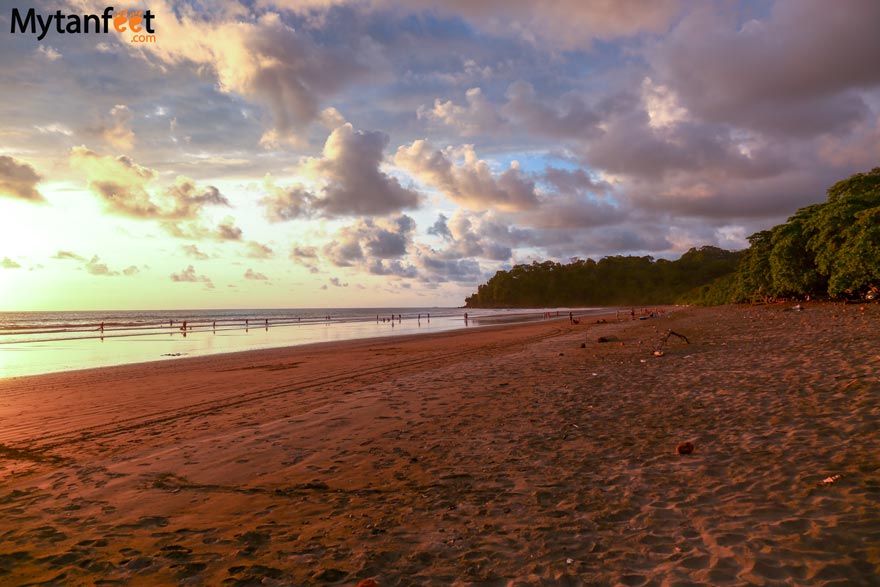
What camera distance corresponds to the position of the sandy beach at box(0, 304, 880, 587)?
177 inches

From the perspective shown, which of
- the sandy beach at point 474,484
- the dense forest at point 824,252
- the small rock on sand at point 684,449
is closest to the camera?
the sandy beach at point 474,484

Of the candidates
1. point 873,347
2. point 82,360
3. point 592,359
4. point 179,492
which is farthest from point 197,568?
point 82,360

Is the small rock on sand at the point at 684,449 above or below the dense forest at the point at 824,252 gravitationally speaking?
below

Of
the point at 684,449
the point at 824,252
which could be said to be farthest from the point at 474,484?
the point at 824,252

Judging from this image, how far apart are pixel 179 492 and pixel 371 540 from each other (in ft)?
11.1

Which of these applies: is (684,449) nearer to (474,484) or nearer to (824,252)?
(474,484)

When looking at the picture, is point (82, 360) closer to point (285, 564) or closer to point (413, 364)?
point (413, 364)

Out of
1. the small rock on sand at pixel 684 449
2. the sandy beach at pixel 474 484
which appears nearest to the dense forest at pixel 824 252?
the sandy beach at pixel 474 484

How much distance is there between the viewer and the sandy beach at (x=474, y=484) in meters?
4.50

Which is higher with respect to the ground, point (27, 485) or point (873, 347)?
point (873, 347)

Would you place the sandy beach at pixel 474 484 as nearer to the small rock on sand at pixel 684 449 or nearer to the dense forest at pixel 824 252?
the small rock on sand at pixel 684 449

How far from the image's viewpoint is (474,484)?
650 centimetres

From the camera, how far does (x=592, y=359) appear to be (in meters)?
17.7

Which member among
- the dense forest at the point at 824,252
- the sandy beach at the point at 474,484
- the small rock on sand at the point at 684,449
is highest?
the dense forest at the point at 824,252
